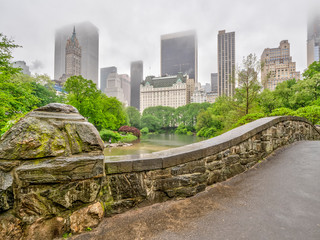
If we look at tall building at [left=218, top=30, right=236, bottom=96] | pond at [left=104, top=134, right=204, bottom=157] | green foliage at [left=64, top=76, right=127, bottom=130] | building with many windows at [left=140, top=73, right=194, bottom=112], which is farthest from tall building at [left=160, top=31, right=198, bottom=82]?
green foliage at [left=64, top=76, right=127, bottom=130]

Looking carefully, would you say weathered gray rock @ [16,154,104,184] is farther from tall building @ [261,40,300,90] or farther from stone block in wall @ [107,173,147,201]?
tall building @ [261,40,300,90]

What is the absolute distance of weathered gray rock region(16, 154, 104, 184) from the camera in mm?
1689

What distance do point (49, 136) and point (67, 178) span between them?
0.51m

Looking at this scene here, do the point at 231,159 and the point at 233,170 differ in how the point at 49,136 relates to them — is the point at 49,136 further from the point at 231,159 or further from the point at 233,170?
the point at 233,170

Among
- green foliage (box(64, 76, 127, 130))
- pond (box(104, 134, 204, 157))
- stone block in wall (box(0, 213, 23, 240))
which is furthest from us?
green foliage (box(64, 76, 127, 130))

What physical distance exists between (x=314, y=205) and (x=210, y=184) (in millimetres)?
1405

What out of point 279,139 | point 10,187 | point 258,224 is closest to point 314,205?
point 258,224

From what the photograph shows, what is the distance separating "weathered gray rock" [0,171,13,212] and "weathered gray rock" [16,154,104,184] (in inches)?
3.4

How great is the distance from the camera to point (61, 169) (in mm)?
1805

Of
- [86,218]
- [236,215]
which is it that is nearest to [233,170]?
[236,215]

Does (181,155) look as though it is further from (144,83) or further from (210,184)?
(144,83)

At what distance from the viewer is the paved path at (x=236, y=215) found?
5.98ft

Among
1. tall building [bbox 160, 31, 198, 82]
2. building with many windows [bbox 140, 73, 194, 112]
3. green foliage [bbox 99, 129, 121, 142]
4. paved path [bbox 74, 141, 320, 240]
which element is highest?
tall building [bbox 160, 31, 198, 82]

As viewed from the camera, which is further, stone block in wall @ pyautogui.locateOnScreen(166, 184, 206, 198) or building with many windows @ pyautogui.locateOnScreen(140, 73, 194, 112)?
building with many windows @ pyautogui.locateOnScreen(140, 73, 194, 112)
